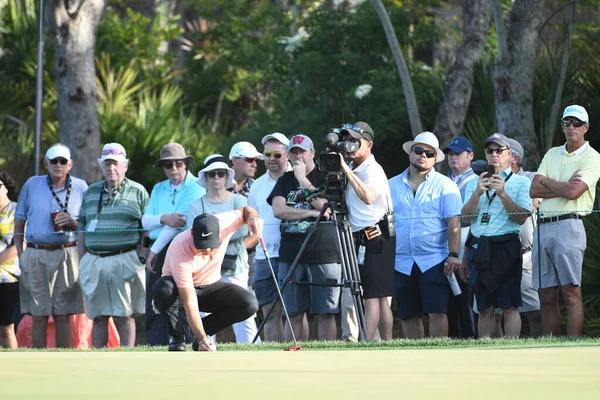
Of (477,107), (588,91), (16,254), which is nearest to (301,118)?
(477,107)

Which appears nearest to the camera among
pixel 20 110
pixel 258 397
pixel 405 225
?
pixel 258 397

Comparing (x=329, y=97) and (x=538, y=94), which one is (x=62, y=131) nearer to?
(x=329, y=97)

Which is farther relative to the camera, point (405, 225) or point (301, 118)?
point (301, 118)

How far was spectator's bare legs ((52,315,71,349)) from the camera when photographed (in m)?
11.4

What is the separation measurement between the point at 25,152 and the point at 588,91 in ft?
27.0

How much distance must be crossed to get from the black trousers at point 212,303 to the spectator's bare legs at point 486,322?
1842 millimetres

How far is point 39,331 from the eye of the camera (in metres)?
11.4

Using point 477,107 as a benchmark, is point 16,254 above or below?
below

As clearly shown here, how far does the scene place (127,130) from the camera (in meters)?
17.8

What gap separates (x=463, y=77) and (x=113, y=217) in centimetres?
501

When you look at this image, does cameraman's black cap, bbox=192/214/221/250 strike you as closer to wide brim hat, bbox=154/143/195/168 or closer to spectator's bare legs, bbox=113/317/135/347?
wide brim hat, bbox=154/143/195/168

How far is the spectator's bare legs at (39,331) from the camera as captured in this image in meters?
11.4

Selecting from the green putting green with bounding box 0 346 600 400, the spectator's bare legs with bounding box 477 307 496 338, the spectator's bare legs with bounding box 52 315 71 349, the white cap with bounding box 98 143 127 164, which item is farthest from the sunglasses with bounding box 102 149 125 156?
the green putting green with bounding box 0 346 600 400

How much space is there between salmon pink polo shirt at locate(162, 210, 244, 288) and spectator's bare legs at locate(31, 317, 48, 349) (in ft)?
8.75
